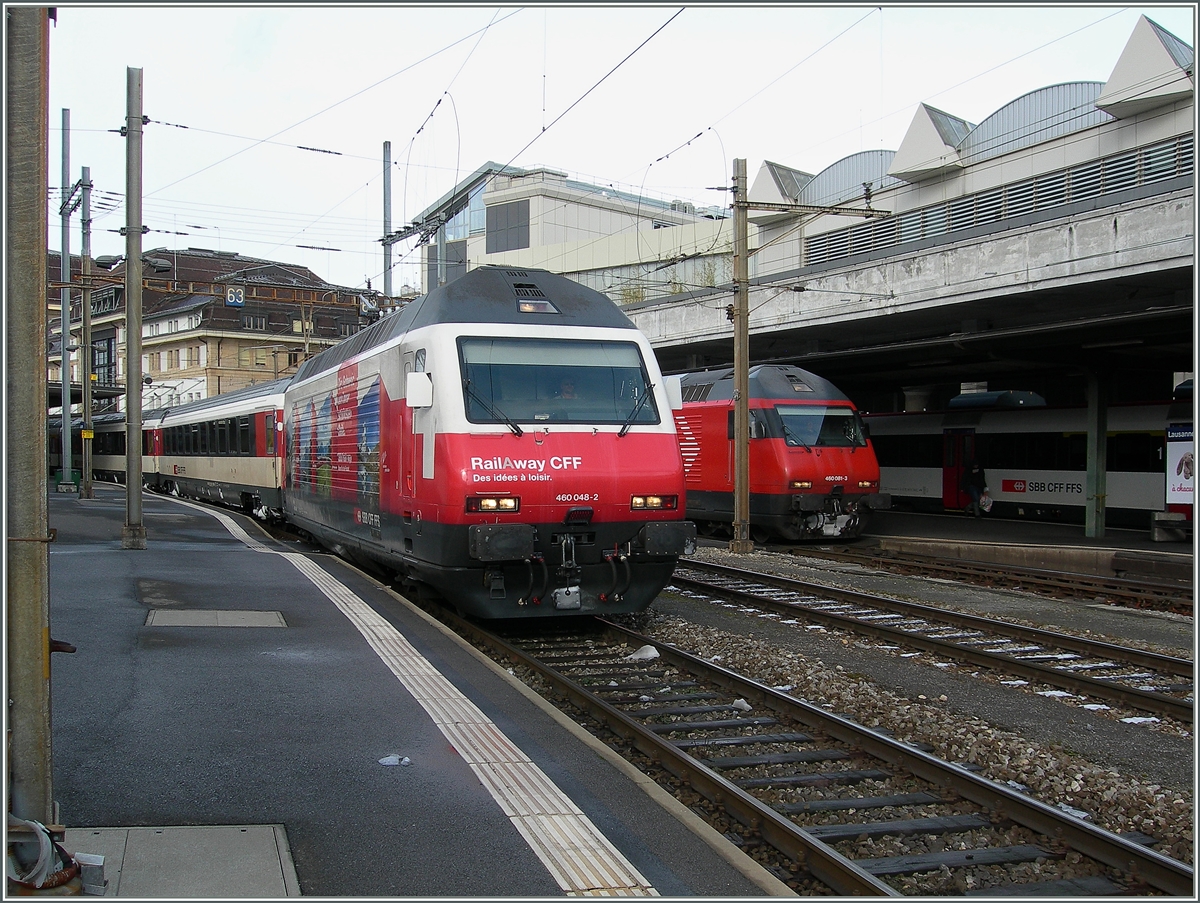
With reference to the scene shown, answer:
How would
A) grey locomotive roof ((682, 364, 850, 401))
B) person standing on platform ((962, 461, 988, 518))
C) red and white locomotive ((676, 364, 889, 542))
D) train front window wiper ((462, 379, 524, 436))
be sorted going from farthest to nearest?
person standing on platform ((962, 461, 988, 518))
grey locomotive roof ((682, 364, 850, 401))
red and white locomotive ((676, 364, 889, 542))
train front window wiper ((462, 379, 524, 436))

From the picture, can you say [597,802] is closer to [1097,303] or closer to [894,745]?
[894,745]

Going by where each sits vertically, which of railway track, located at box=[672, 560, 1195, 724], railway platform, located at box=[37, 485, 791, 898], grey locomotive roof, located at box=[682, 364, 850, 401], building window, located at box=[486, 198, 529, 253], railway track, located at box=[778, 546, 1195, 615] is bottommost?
railway track, located at box=[778, 546, 1195, 615]

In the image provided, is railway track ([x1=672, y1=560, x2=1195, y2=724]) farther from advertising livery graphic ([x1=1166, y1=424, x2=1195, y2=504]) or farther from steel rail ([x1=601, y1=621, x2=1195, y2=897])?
advertising livery graphic ([x1=1166, y1=424, x2=1195, y2=504])

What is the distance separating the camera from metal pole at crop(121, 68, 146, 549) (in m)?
15.2

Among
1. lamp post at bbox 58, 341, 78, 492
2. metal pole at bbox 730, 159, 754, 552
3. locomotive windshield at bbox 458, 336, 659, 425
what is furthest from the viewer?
lamp post at bbox 58, 341, 78, 492

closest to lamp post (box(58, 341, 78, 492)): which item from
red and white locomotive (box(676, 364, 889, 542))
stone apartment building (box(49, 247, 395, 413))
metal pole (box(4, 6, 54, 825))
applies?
red and white locomotive (box(676, 364, 889, 542))

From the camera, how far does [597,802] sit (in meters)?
4.88

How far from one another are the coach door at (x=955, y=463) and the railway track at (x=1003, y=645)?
13.7 metres

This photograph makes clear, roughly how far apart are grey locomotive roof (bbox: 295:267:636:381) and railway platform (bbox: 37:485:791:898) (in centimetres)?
293

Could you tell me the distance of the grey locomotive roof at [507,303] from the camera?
9.52 metres

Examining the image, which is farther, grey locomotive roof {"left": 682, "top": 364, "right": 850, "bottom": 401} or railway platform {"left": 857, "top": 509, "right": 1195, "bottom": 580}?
grey locomotive roof {"left": 682, "top": 364, "right": 850, "bottom": 401}

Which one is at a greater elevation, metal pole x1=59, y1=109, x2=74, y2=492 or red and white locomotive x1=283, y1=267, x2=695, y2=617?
metal pole x1=59, y1=109, x2=74, y2=492

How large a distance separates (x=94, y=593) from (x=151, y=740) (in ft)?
16.7

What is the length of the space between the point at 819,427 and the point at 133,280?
40.9 ft
